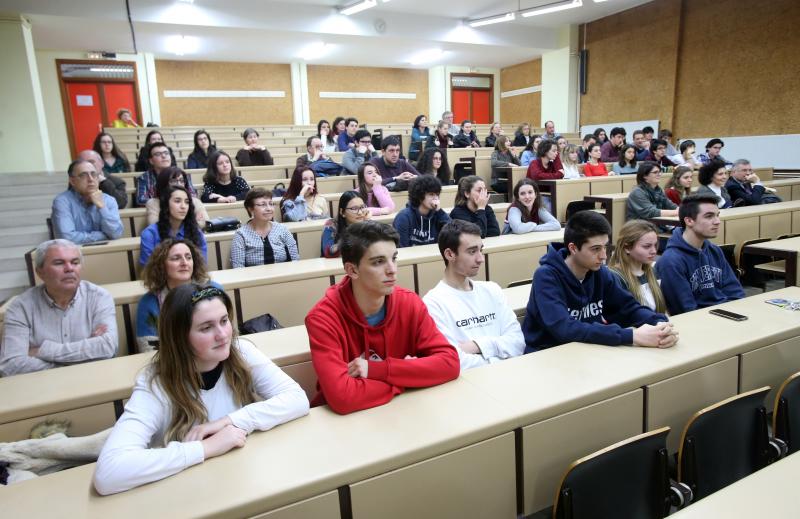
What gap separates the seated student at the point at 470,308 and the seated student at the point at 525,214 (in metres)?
1.92

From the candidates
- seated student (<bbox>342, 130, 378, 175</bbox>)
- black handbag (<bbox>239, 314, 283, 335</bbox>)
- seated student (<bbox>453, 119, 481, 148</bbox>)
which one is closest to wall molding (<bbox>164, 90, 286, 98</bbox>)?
seated student (<bbox>453, 119, 481, 148</bbox>)

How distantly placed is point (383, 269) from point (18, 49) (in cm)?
762

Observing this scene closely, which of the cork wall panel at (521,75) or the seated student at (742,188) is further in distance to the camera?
the cork wall panel at (521,75)

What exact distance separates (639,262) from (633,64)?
8.78 meters

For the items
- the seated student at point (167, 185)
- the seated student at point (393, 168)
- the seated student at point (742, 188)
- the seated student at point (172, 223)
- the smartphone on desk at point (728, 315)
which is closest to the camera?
the smartphone on desk at point (728, 315)

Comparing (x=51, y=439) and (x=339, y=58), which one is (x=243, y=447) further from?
→ (x=339, y=58)

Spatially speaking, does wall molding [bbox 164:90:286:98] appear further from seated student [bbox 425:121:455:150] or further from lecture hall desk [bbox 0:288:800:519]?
lecture hall desk [bbox 0:288:800:519]

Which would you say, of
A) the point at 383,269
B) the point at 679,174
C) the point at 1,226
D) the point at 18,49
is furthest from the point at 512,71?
the point at 383,269

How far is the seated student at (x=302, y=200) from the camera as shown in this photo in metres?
4.22

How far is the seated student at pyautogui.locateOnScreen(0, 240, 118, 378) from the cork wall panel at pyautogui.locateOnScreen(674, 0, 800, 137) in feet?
30.6

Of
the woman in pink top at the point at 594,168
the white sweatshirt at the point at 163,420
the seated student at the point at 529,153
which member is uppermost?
the seated student at the point at 529,153

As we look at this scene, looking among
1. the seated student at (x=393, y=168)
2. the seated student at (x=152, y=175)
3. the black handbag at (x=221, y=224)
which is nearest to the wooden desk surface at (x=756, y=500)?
the black handbag at (x=221, y=224)

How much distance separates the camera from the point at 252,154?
250 inches

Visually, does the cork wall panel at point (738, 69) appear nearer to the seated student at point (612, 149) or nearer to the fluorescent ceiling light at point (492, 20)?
the seated student at point (612, 149)
